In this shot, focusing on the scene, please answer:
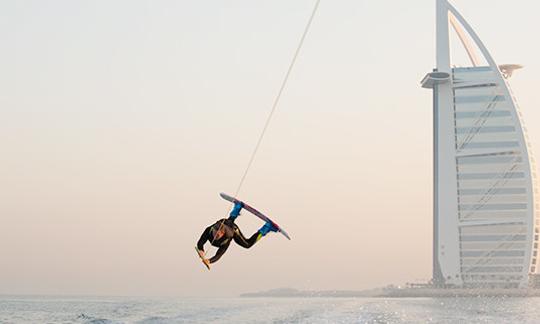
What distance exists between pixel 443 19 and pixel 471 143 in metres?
31.1

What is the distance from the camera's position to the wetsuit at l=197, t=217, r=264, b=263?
26.0 metres

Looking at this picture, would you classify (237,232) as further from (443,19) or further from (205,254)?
(443,19)

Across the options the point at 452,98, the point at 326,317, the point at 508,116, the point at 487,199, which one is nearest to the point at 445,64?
the point at 452,98

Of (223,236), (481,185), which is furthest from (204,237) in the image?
(481,185)

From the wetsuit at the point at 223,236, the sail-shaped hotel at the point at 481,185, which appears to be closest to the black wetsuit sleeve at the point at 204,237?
the wetsuit at the point at 223,236

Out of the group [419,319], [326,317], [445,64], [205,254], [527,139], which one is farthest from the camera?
[445,64]

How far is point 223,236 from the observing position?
26172 millimetres

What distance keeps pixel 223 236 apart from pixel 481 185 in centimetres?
14644

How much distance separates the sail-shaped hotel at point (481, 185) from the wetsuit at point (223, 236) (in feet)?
460

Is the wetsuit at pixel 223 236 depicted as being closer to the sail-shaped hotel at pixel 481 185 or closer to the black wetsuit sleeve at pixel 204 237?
the black wetsuit sleeve at pixel 204 237

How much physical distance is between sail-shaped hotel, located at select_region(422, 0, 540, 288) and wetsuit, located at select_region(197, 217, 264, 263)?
460 ft

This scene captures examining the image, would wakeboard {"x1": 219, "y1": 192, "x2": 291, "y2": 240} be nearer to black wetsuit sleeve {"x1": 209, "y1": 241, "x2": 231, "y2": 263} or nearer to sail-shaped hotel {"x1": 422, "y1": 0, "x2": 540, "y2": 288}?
black wetsuit sleeve {"x1": 209, "y1": 241, "x2": 231, "y2": 263}

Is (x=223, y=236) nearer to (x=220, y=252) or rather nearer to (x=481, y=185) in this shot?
(x=220, y=252)

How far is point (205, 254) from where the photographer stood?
1047 inches
